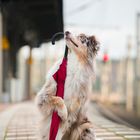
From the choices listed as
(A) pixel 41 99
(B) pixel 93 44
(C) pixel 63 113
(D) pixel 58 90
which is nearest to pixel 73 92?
(D) pixel 58 90

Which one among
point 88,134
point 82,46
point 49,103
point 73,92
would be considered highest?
point 82,46

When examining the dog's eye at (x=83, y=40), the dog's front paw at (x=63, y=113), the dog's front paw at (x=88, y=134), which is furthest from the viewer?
the dog's front paw at (x=88, y=134)

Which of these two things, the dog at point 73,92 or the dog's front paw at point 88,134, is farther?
the dog's front paw at point 88,134

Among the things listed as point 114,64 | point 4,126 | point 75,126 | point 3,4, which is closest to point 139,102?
point 3,4

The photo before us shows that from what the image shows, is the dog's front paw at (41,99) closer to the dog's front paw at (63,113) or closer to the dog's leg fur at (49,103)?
the dog's leg fur at (49,103)

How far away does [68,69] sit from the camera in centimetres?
681

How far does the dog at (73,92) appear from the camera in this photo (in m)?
6.74

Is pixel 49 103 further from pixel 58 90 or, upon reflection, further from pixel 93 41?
pixel 93 41

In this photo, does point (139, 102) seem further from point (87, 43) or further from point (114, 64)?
point (114, 64)

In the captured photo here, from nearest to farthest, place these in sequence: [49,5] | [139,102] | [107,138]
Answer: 1. [107,138]
2. [49,5]
3. [139,102]

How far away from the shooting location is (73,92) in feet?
22.2

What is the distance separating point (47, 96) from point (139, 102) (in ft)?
90.2

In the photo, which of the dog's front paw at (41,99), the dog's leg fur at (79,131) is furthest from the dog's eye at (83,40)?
the dog's leg fur at (79,131)

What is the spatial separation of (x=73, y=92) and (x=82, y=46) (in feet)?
2.05
